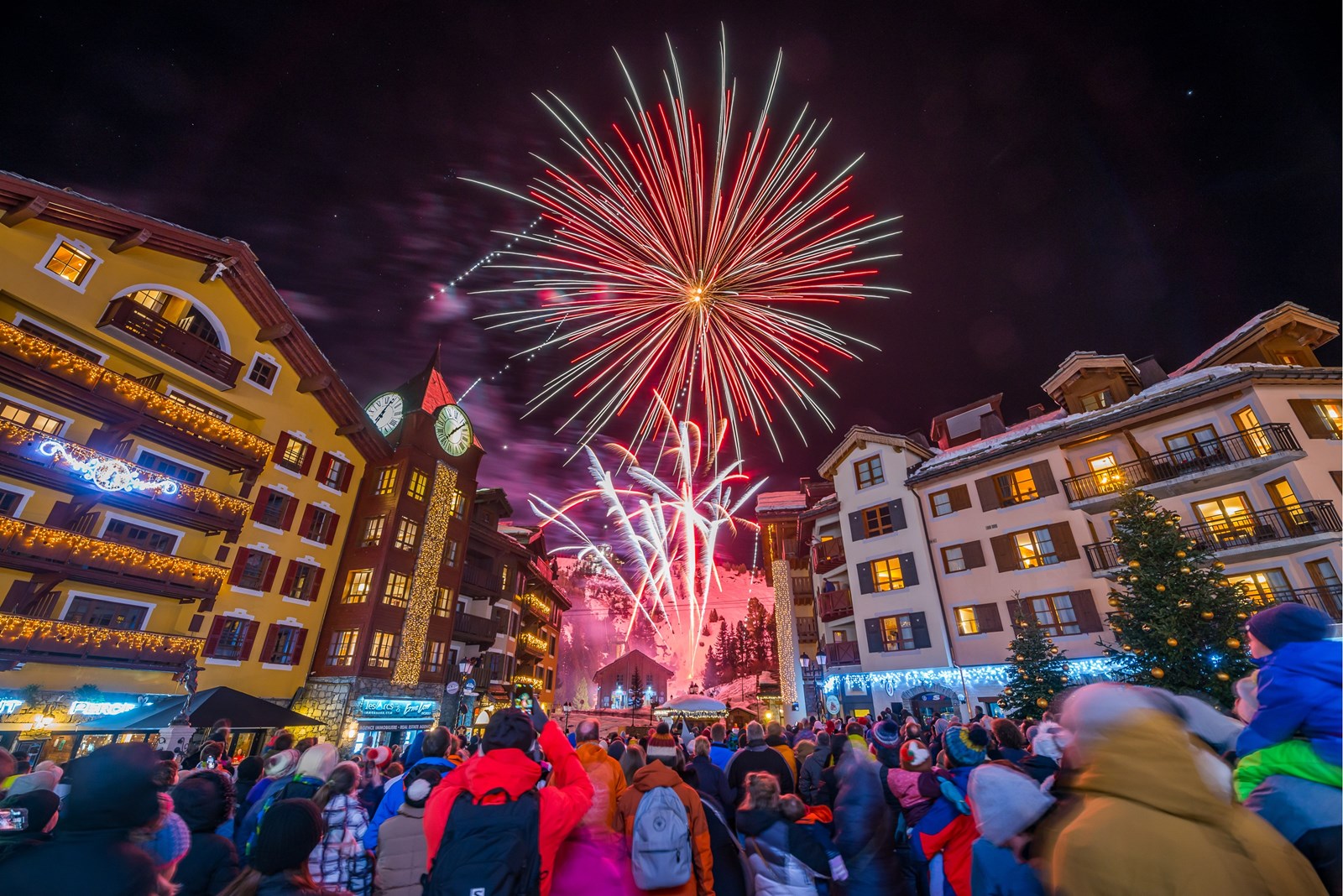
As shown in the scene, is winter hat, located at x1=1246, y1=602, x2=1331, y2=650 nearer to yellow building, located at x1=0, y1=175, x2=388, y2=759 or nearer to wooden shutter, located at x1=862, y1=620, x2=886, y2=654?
yellow building, located at x1=0, y1=175, x2=388, y2=759

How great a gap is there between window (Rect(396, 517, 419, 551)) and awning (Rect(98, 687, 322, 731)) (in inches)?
354

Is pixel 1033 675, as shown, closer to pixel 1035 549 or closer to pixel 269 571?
pixel 1035 549

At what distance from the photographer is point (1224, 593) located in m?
15.2

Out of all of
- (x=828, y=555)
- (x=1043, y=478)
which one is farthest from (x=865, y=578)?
(x=1043, y=478)

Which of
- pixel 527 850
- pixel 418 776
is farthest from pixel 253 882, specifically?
pixel 418 776

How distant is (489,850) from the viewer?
3586 millimetres

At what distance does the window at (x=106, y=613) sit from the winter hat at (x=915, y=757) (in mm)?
23967

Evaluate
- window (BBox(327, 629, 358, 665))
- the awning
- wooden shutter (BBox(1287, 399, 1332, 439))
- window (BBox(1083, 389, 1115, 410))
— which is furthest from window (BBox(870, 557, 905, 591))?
the awning

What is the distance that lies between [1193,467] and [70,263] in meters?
40.9

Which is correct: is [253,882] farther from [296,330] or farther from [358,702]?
[296,330]

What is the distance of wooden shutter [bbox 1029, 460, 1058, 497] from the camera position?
23750 millimetres

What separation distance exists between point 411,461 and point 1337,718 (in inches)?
1229

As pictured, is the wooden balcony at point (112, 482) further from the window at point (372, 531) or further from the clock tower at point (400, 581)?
the clock tower at point (400, 581)

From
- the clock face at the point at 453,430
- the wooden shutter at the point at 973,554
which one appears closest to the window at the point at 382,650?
the clock face at the point at 453,430
